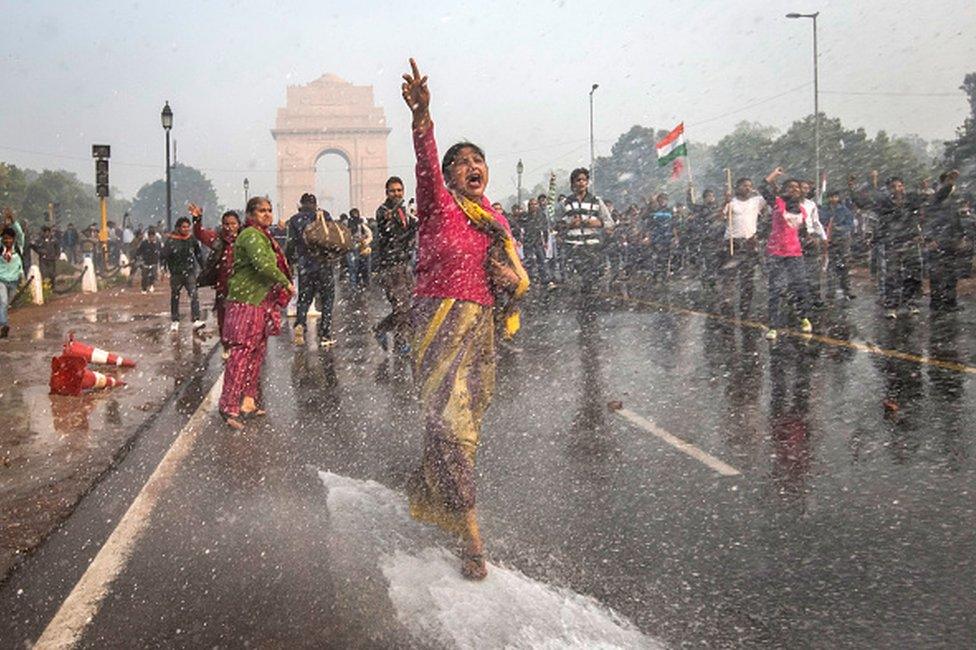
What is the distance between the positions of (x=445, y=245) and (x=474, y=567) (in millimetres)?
1263

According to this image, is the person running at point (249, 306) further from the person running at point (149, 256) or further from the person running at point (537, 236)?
the person running at point (149, 256)

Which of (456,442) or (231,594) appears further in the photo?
(456,442)

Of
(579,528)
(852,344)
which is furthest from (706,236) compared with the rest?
(579,528)

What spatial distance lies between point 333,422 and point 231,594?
3.12m

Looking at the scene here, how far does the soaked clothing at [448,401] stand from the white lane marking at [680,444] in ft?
5.55

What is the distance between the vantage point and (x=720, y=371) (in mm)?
7910

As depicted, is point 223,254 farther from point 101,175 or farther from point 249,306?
point 101,175

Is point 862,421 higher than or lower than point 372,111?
lower

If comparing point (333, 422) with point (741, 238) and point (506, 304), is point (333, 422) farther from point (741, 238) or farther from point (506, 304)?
point (741, 238)

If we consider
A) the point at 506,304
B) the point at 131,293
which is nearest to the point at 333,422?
the point at 506,304

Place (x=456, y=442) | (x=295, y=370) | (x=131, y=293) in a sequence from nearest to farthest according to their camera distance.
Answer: (x=456, y=442), (x=295, y=370), (x=131, y=293)

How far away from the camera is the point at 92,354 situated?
29.1ft

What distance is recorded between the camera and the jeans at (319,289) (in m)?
10.3

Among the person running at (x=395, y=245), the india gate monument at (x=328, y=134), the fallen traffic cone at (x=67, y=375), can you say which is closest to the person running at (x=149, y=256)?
the person running at (x=395, y=245)
